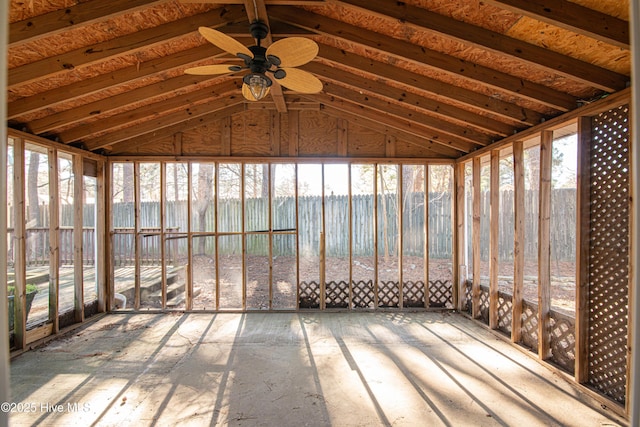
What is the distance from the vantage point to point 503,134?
3742 millimetres

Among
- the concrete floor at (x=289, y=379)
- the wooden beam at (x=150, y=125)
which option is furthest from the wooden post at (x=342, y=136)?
the concrete floor at (x=289, y=379)

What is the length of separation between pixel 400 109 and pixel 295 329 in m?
3.46

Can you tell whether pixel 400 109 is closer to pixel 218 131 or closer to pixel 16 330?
pixel 218 131

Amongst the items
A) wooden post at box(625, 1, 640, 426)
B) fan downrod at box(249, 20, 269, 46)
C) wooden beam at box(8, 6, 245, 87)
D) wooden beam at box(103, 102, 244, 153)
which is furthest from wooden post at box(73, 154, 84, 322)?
wooden post at box(625, 1, 640, 426)

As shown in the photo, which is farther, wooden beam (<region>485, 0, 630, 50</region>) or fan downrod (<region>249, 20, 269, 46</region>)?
fan downrod (<region>249, 20, 269, 46</region>)

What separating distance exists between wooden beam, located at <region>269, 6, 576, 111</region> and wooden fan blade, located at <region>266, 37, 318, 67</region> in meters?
0.88

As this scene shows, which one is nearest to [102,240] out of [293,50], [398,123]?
[293,50]

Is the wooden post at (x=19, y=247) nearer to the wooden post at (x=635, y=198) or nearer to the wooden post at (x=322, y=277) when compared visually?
the wooden post at (x=322, y=277)

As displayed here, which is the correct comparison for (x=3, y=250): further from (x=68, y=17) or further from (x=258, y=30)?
(x=68, y=17)

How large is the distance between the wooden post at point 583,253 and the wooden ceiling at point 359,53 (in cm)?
44

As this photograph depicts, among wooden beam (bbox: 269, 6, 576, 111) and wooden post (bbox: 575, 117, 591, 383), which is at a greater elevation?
wooden beam (bbox: 269, 6, 576, 111)

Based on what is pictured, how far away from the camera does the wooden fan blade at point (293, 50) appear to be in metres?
1.94

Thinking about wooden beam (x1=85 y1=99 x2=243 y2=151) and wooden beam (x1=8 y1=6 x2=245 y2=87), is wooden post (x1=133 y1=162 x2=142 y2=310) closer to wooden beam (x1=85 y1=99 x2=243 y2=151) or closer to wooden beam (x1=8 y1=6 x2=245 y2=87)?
wooden beam (x1=85 y1=99 x2=243 y2=151)

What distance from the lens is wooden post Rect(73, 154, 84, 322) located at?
14.1 ft
